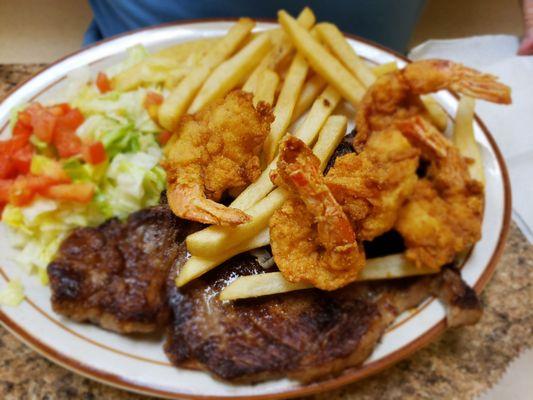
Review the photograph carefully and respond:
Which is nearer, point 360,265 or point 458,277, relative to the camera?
point 360,265

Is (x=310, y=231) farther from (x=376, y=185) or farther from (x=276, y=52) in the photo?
(x=276, y=52)

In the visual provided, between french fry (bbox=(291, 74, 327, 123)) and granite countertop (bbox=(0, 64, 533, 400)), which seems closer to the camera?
granite countertop (bbox=(0, 64, 533, 400))

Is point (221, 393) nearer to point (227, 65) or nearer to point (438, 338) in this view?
point (438, 338)

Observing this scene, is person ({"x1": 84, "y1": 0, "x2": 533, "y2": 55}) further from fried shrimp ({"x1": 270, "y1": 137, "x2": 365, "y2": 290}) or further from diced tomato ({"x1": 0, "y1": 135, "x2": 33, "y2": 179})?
fried shrimp ({"x1": 270, "y1": 137, "x2": 365, "y2": 290})

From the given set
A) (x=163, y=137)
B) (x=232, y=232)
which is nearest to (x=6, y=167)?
(x=163, y=137)

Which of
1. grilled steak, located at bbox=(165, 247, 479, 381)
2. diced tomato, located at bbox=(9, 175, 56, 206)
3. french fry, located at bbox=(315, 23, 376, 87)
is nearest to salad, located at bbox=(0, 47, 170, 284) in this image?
diced tomato, located at bbox=(9, 175, 56, 206)

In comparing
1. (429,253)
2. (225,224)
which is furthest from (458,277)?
(225,224)
